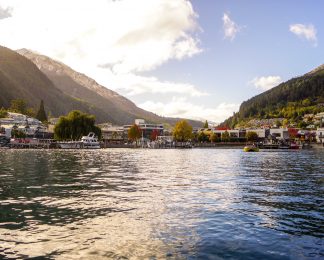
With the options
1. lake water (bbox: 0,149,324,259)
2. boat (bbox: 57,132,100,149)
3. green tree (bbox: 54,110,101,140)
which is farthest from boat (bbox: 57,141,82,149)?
lake water (bbox: 0,149,324,259)

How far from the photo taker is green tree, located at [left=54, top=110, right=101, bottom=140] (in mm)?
184125

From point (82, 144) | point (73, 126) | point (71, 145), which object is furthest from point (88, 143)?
point (73, 126)

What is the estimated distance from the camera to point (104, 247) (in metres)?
15.3

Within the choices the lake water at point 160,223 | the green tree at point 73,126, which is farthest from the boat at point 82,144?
the lake water at point 160,223

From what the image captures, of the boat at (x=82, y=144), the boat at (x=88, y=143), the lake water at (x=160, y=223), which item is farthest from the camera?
the boat at (x=82, y=144)

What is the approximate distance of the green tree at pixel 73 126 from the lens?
184125mm

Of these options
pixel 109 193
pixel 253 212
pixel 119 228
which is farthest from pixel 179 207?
pixel 109 193

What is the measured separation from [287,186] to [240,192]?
24.1ft

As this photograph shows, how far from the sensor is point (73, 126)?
187m

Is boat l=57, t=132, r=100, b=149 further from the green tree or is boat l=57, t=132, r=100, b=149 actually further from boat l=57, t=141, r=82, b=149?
the green tree

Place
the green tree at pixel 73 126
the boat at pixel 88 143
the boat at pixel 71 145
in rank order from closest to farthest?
1. the green tree at pixel 73 126
2. the boat at pixel 88 143
3. the boat at pixel 71 145

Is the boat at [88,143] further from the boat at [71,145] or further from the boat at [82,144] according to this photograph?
the boat at [71,145]

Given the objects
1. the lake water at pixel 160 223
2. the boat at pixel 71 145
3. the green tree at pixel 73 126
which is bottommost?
the lake water at pixel 160 223

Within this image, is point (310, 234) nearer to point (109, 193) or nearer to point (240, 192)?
point (240, 192)
